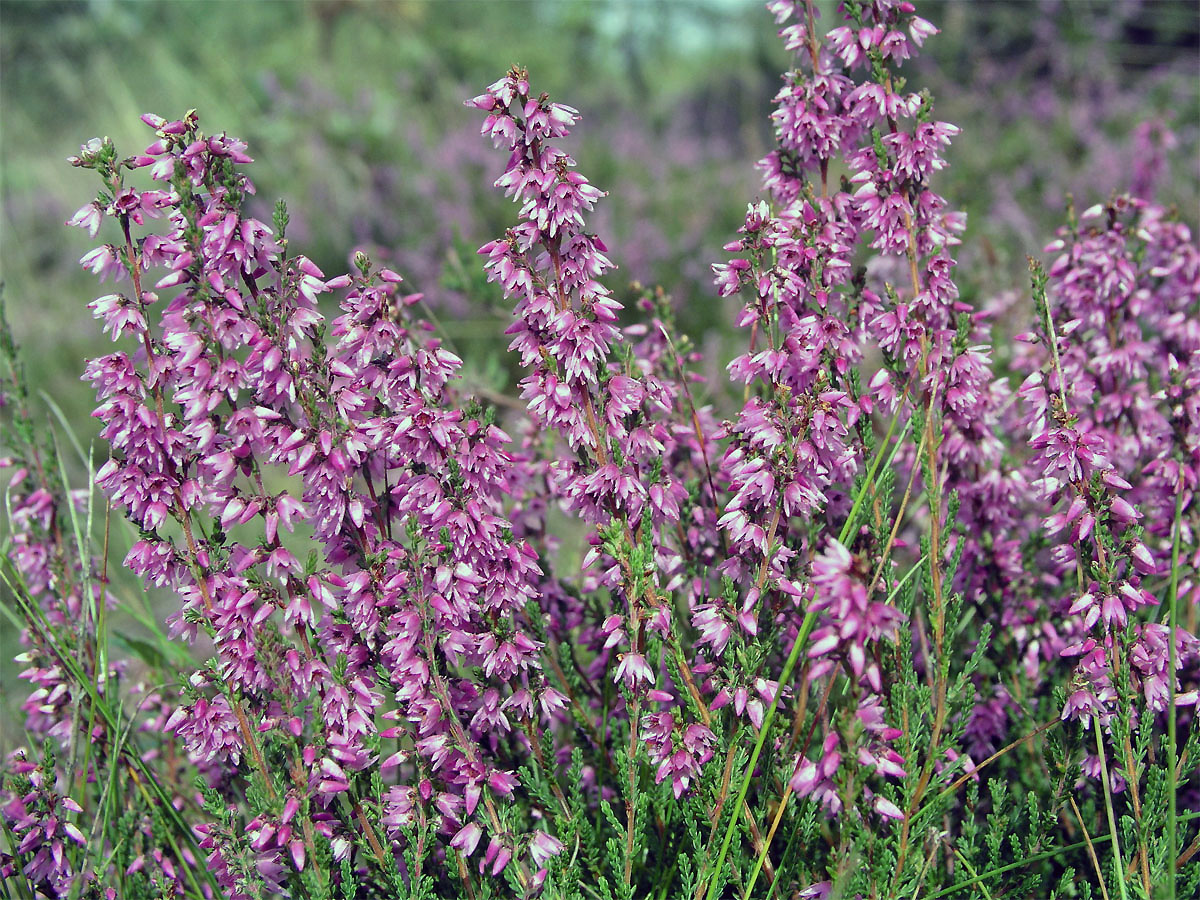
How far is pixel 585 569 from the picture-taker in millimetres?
2605

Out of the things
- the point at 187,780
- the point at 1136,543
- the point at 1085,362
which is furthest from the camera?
the point at 187,780

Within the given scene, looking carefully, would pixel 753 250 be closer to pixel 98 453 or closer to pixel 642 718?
pixel 642 718

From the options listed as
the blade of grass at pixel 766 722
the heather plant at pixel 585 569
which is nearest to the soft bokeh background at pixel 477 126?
the heather plant at pixel 585 569

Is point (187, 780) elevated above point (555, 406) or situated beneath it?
situated beneath

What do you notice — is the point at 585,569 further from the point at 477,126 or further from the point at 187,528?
the point at 477,126

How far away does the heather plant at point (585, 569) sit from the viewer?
7.57 feet

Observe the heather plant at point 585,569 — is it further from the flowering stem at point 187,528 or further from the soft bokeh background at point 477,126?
the soft bokeh background at point 477,126

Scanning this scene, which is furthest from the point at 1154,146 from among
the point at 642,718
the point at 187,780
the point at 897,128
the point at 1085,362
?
the point at 187,780

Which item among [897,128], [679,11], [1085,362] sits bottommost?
[1085,362]

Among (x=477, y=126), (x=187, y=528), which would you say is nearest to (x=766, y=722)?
(x=187, y=528)

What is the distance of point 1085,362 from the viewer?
3303 millimetres

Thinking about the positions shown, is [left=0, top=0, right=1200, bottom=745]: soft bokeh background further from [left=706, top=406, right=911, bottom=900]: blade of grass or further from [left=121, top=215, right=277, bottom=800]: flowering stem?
[left=706, top=406, right=911, bottom=900]: blade of grass

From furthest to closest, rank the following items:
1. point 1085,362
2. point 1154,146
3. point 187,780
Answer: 1. point 1154,146
2. point 187,780
3. point 1085,362

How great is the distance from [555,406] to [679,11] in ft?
65.3
